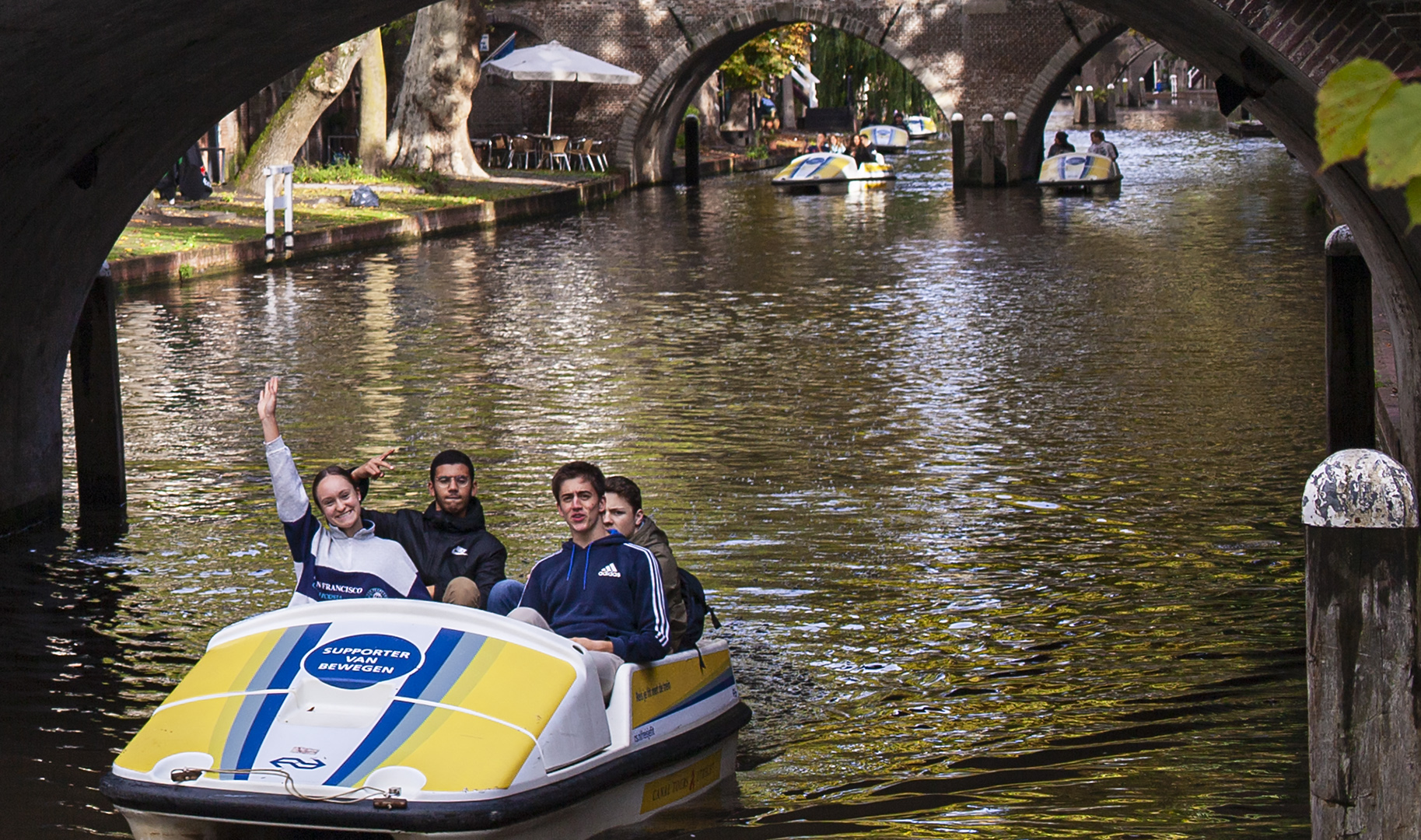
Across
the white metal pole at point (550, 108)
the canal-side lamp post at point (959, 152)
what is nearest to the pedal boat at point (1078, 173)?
the canal-side lamp post at point (959, 152)

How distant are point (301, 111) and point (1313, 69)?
70.5 feet

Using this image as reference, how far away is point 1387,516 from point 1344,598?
8.1 inches

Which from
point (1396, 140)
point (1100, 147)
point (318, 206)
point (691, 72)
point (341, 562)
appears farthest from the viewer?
point (691, 72)

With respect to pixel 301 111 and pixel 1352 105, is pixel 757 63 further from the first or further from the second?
pixel 1352 105

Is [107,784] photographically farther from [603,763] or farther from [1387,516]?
[1387,516]

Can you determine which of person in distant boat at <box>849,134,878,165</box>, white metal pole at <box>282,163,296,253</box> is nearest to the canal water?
white metal pole at <box>282,163,296,253</box>

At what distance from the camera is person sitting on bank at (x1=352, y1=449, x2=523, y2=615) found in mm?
6238

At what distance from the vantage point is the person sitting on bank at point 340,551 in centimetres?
602

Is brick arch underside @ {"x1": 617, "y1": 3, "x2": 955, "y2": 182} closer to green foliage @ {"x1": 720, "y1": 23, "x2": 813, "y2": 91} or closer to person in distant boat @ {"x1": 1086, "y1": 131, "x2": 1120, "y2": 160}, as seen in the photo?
person in distant boat @ {"x1": 1086, "y1": 131, "x2": 1120, "y2": 160}

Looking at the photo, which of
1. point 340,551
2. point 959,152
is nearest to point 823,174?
point 959,152

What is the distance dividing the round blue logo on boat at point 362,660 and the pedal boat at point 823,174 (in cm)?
2960

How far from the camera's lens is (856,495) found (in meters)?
9.78

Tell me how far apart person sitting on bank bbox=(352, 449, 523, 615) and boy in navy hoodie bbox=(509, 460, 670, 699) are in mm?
362

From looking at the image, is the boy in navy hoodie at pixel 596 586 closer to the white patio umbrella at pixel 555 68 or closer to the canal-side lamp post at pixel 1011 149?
the canal-side lamp post at pixel 1011 149
